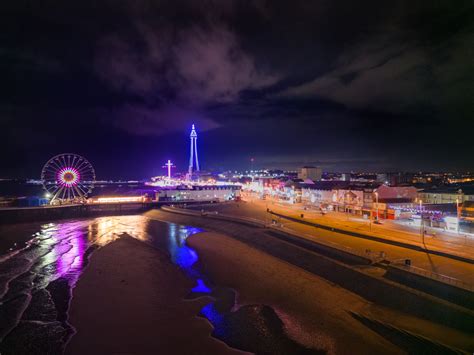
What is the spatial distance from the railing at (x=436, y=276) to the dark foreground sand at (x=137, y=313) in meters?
11.0

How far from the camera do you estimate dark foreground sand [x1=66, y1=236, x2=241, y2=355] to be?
1237 cm

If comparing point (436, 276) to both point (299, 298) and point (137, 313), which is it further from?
point (137, 313)

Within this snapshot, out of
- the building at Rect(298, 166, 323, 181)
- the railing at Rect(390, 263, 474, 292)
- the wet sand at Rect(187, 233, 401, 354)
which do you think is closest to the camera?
the wet sand at Rect(187, 233, 401, 354)

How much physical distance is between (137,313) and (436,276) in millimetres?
15860

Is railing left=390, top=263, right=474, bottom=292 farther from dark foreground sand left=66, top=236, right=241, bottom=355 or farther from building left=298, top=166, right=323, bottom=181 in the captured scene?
building left=298, top=166, right=323, bottom=181

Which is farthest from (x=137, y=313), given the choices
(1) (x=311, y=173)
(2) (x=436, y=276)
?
(1) (x=311, y=173)

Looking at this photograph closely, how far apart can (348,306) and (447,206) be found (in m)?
26.5

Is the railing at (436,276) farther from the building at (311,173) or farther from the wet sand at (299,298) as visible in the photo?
the building at (311,173)

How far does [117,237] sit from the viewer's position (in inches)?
1387

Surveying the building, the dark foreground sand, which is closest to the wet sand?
the dark foreground sand

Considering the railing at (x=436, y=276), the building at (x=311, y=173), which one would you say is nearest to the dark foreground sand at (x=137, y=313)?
the railing at (x=436, y=276)

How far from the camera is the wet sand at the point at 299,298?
1257 centimetres

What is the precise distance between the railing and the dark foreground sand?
11.0 metres

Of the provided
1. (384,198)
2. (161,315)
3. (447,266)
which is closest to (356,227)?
(384,198)
